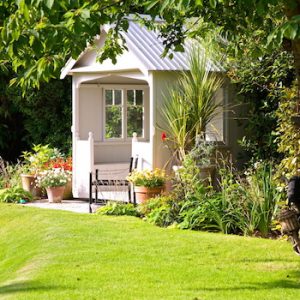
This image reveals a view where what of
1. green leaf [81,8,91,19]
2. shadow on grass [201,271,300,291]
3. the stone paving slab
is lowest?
shadow on grass [201,271,300,291]

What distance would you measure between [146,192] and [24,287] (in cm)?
591

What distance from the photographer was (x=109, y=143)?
18016 mm

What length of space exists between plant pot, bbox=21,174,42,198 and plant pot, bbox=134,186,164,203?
346cm

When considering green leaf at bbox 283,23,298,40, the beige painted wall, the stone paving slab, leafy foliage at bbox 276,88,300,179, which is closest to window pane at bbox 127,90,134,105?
the beige painted wall

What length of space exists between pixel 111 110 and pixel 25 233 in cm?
598

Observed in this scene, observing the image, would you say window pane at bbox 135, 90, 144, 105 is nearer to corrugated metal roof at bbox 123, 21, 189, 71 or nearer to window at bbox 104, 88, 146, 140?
window at bbox 104, 88, 146, 140

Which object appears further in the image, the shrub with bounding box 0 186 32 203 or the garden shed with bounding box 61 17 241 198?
the shrub with bounding box 0 186 32 203

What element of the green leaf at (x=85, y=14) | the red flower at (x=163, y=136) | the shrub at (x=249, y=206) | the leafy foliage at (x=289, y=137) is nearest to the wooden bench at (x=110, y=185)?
the red flower at (x=163, y=136)

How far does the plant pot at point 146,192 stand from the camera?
14070 mm

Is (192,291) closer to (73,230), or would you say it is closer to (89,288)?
(89,288)

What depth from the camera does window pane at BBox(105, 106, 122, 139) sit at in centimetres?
1795

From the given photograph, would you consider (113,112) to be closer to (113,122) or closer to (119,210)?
(113,122)

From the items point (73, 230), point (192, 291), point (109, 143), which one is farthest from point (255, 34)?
point (109, 143)

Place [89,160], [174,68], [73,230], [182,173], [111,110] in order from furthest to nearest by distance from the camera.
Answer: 1. [111,110]
2. [89,160]
3. [174,68]
4. [182,173]
5. [73,230]
